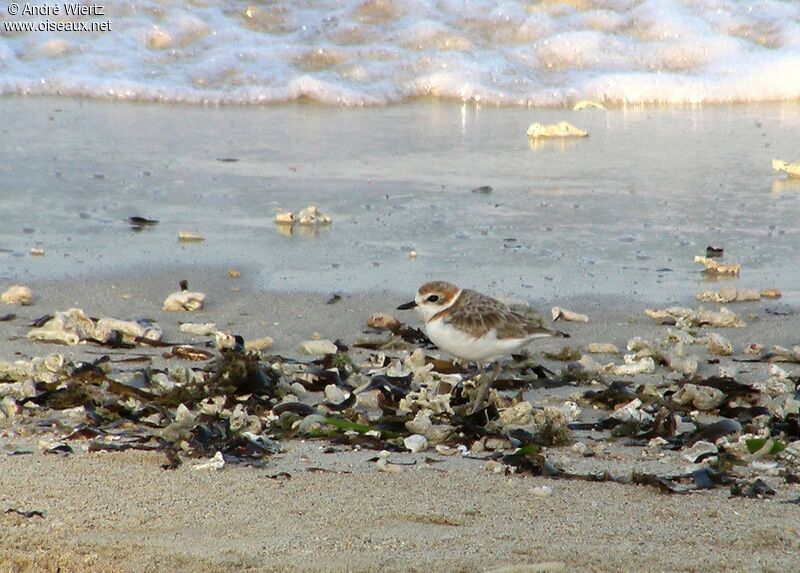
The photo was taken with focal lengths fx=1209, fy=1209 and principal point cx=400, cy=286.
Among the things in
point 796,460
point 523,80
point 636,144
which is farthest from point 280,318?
point 523,80

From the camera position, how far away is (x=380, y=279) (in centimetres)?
583

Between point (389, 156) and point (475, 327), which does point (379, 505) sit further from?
point (389, 156)

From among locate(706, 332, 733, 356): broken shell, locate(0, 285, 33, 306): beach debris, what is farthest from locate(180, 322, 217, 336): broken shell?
locate(706, 332, 733, 356): broken shell

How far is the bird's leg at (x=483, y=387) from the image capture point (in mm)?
4051

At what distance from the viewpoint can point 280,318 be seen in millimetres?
5273

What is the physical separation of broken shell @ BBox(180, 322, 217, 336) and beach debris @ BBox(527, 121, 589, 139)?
4.73 metres

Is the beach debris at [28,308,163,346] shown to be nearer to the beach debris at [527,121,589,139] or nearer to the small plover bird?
the small plover bird

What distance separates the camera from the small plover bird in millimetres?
4160

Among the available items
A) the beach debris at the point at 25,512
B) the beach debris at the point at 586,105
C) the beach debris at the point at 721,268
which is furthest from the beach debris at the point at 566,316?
the beach debris at the point at 586,105

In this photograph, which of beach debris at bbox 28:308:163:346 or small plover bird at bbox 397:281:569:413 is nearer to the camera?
small plover bird at bbox 397:281:569:413

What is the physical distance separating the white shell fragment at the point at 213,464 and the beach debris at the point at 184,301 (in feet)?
6.82

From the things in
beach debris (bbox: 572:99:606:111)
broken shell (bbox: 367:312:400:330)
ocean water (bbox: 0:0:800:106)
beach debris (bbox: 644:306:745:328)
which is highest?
ocean water (bbox: 0:0:800:106)

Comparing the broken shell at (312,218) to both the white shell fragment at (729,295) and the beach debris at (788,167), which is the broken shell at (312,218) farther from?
the beach debris at (788,167)

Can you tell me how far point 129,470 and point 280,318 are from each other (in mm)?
2070
